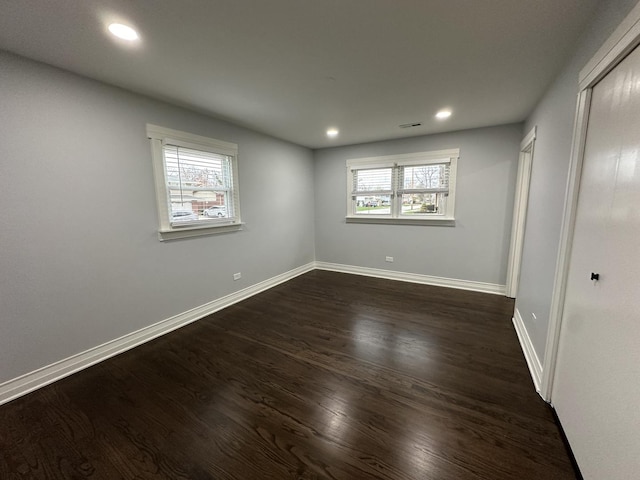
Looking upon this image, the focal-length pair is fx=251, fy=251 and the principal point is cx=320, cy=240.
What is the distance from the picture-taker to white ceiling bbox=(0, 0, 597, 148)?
56.5 inches

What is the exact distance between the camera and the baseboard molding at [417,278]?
400cm

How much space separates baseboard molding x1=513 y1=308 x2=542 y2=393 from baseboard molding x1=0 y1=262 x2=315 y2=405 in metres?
3.46

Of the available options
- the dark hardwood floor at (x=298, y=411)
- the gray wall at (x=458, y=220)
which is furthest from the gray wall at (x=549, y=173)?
the gray wall at (x=458, y=220)

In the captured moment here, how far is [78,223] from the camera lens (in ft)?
7.23

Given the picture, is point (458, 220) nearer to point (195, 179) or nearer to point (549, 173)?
point (549, 173)

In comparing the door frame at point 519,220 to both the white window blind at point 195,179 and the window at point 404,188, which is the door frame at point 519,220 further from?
the white window blind at point 195,179

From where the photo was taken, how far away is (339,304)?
3.62 m

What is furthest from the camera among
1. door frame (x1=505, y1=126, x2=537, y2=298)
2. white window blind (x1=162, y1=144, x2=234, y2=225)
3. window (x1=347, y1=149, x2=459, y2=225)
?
window (x1=347, y1=149, x2=459, y2=225)

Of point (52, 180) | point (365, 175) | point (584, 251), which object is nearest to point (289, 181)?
point (365, 175)

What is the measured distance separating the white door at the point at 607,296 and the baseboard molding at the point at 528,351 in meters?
0.43

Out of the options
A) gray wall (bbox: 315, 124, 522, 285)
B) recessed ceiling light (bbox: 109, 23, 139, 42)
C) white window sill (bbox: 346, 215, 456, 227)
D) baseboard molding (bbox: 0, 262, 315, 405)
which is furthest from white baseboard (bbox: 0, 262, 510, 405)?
recessed ceiling light (bbox: 109, 23, 139, 42)

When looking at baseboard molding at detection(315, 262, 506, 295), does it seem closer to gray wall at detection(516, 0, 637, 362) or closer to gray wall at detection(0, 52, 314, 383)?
gray wall at detection(516, 0, 637, 362)

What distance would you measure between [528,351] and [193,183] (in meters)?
3.99

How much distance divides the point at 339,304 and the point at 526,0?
3285 mm
